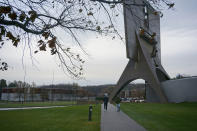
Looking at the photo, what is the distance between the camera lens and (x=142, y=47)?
37.7 meters

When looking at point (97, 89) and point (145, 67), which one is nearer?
point (145, 67)

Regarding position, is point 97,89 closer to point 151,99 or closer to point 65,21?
point 151,99

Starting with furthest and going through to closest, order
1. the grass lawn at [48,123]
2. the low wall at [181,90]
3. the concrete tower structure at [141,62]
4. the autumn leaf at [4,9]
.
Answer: the concrete tower structure at [141,62] < the low wall at [181,90] < the grass lawn at [48,123] < the autumn leaf at [4,9]

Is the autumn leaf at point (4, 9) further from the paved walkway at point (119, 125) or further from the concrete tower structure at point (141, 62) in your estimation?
the concrete tower structure at point (141, 62)

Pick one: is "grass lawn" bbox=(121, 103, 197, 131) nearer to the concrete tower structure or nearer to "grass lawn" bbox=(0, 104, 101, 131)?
"grass lawn" bbox=(0, 104, 101, 131)

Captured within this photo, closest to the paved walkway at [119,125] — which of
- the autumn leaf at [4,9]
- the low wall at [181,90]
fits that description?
the autumn leaf at [4,9]

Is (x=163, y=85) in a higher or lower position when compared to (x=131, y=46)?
lower

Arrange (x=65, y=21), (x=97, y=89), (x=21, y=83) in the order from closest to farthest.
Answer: (x=65, y=21)
(x=21, y=83)
(x=97, y=89)

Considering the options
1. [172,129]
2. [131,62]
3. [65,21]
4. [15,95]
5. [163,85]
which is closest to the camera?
[65,21]

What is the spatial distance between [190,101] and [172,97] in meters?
3.96

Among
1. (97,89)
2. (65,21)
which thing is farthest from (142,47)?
(97,89)

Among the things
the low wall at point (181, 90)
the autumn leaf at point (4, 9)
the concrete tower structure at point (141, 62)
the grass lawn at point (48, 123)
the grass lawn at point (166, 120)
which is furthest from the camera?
the concrete tower structure at point (141, 62)

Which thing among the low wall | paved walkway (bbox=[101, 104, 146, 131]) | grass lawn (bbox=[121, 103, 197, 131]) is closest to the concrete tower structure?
the low wall

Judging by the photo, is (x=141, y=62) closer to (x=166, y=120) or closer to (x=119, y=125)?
(x=166, y=120)
